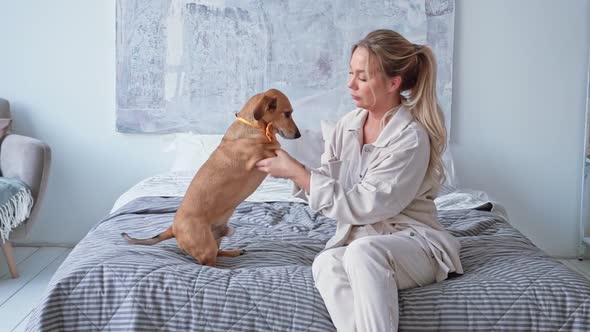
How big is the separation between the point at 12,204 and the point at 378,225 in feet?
6.45

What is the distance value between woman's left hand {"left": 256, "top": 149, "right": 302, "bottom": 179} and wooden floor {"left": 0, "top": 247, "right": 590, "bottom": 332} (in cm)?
131

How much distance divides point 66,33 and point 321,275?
8.84ft

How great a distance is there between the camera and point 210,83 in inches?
158

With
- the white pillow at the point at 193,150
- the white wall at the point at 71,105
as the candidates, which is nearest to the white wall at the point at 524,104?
the white pillow at the point at 193,150

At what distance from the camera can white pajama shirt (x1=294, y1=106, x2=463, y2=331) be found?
1.75m

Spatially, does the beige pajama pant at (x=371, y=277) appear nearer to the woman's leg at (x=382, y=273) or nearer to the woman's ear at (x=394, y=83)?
the woman's leg at (x=382, y=273)

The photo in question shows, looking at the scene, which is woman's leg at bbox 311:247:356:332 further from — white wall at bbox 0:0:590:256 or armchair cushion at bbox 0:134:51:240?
white wall at bbox 0:0:590:256

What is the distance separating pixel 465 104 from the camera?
13.4 ft

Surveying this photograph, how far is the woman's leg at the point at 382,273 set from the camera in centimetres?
170

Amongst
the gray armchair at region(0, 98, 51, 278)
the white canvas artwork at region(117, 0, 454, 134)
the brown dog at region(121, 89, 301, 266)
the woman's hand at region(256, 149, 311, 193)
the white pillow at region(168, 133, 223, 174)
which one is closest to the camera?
the woman's hand at region(256, 149, 311, 193)

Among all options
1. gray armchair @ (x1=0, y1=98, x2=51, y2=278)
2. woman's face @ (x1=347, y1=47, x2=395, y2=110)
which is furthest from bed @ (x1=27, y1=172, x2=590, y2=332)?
gray armchair @ (x1=0, y1=98, x2=51, y2=278)

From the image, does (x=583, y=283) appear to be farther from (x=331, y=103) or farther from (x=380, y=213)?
(x=331, y=103)

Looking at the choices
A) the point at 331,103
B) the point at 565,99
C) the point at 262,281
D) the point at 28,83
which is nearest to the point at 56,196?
the point at 28,83

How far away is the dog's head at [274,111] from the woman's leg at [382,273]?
0.46m
